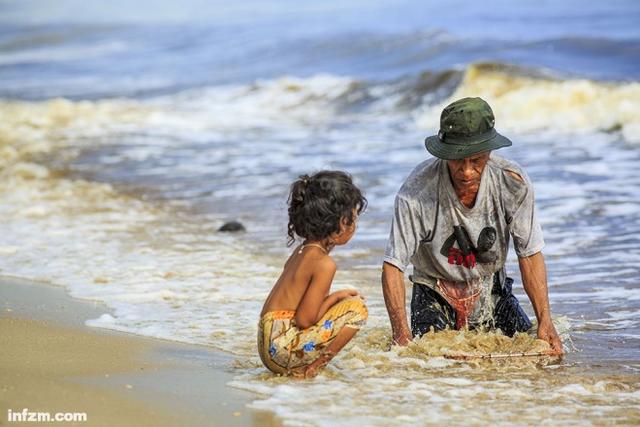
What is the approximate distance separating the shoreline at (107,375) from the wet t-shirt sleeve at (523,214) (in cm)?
137

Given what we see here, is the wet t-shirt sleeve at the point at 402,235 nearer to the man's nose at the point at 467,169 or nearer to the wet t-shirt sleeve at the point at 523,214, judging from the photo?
the man's nose at the point at 467,169

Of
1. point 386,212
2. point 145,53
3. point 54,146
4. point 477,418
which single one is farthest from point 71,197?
point 145,53

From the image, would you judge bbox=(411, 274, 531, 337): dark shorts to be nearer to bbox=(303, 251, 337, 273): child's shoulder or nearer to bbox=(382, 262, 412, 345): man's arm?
bbox=(382, 262, 412, 345): man's arm

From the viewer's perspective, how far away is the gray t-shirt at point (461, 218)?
4750mm

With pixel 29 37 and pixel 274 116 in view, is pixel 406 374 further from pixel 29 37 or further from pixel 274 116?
pixel 29 37

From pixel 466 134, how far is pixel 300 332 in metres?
1.08

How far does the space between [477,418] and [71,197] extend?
649 centimetres

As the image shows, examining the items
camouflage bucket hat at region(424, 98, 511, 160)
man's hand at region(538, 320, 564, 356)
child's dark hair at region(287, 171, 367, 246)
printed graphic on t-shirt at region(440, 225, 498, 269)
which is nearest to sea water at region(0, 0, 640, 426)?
man's hand at region(538, 320, 564, 356)

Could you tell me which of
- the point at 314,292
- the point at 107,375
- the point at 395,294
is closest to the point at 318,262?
the point at 314,292

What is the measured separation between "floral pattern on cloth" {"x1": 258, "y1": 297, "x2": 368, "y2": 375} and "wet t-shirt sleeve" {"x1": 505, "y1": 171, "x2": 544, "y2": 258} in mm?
879

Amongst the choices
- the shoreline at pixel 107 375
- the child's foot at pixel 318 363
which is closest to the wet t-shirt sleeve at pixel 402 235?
the child's foot at pixel 318 363

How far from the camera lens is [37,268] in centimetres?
667

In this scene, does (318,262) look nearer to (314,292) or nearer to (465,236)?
(314,292)

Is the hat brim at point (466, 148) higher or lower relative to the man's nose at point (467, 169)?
higher
